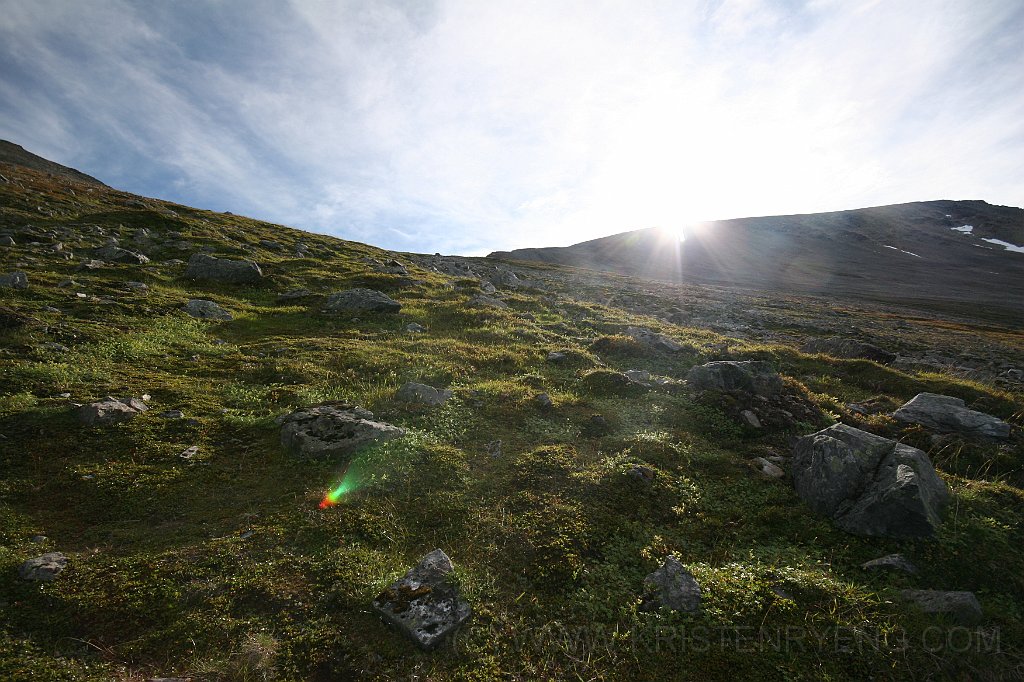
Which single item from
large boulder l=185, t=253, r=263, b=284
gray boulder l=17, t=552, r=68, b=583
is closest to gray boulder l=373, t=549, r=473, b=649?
gray boulder l=17, t=552, r=68, b=583

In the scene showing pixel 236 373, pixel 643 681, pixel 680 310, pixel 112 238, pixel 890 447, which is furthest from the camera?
pixel 680 310

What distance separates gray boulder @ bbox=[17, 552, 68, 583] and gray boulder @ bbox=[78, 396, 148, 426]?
4395mm

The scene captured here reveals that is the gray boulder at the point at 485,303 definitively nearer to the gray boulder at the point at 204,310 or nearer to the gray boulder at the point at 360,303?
the gray boulder at the point at 360,303

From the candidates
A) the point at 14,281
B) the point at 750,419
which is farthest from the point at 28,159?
the point at 750,419

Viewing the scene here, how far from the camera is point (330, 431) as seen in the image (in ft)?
34.6

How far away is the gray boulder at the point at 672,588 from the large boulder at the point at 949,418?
37.4ft

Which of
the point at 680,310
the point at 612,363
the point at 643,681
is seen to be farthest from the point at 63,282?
the point at 680,310

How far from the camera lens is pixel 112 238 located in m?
29.0

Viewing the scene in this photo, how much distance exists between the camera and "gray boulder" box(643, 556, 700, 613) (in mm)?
6801

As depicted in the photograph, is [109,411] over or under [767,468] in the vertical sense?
over

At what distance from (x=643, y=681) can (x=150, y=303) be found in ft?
72.1

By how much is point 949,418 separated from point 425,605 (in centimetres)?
1610

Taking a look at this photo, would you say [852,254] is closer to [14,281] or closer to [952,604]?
[952,604]

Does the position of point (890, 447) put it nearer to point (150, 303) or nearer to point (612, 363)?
point (612, 363)
